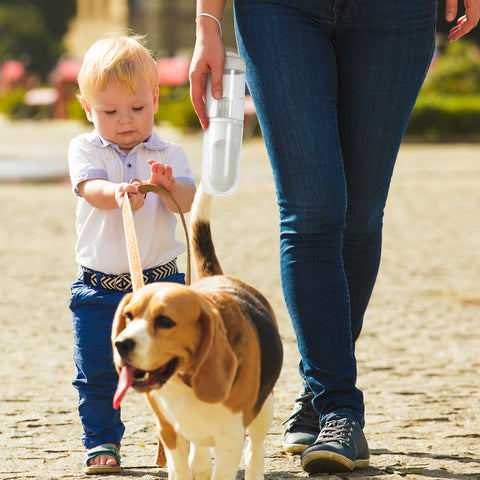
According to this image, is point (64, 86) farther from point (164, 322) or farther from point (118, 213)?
point (164, 322)

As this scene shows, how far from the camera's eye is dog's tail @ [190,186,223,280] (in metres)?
2.72

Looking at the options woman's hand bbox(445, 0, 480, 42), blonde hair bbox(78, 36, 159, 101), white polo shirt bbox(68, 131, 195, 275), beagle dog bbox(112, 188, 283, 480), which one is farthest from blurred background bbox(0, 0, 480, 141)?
beagle dog bbox(112, 188, 283, 480)

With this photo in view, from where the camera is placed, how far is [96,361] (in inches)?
119

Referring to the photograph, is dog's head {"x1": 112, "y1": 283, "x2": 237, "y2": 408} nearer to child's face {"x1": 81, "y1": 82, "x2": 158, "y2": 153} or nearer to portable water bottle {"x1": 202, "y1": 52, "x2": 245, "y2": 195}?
portable water bottle {"x1": 202, "y1": 52, "x2": 245, "y2": 195}

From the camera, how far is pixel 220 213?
1070 centimetres

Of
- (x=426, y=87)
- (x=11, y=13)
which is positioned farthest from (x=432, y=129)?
(x=11, y=13)

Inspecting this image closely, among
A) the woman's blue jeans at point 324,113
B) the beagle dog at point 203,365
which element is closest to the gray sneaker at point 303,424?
the woman's blue jeans at point 324,113

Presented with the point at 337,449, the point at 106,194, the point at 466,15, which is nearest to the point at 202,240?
the point at 106,194

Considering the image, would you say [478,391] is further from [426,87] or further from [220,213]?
[426,87]

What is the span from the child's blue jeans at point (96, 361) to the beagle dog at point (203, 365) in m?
0.49

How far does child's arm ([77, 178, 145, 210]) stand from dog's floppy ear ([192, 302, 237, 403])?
2.11 ft

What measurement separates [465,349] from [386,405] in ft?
3.86

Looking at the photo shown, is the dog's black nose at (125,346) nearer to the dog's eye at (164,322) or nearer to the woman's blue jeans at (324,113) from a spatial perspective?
the dog's eye at (164,322)

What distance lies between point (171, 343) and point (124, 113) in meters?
1.14
